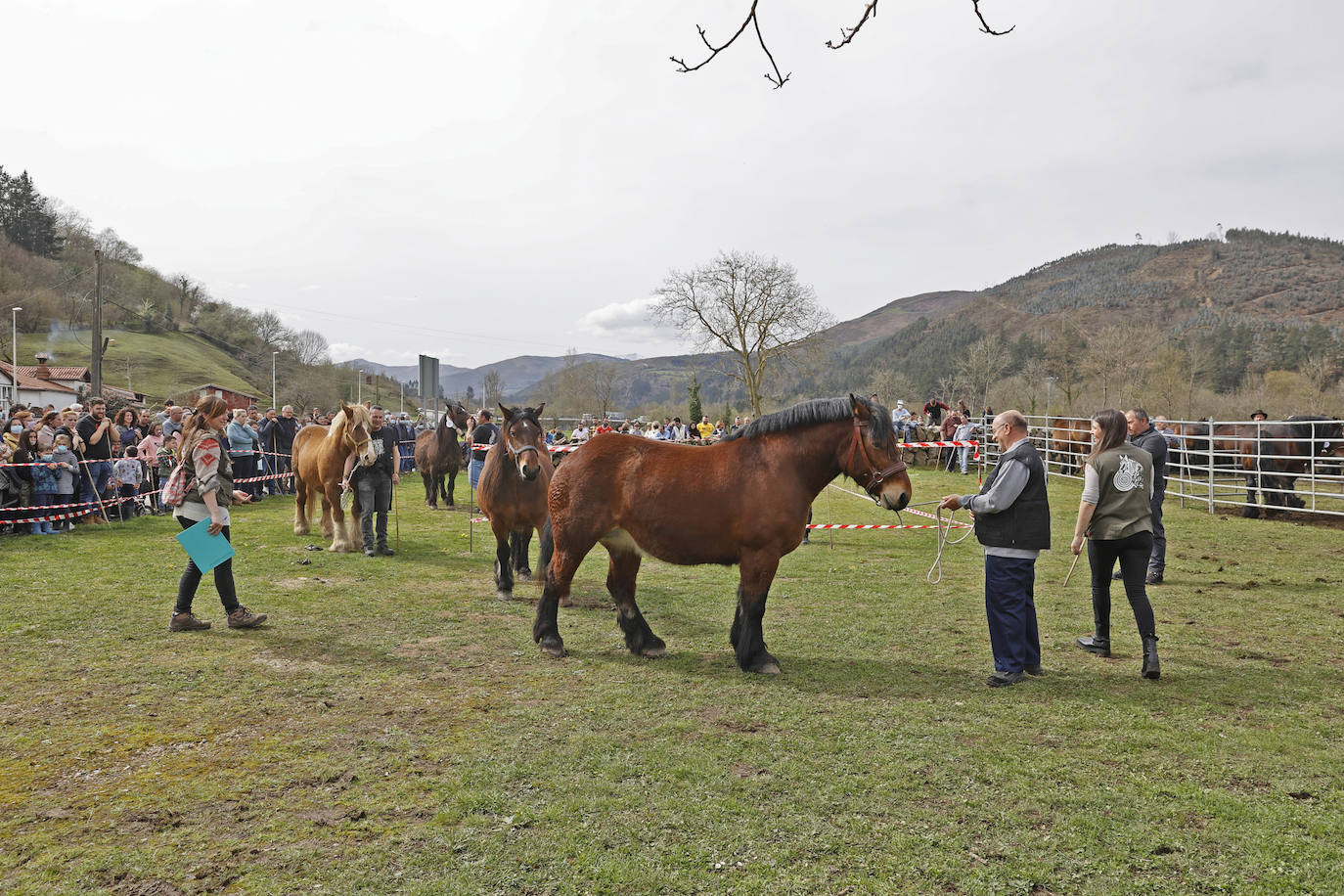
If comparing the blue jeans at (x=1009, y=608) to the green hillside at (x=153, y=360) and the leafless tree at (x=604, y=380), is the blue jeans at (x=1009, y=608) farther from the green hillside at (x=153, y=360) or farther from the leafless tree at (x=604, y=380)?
the green hillside at (x=153, y=360)

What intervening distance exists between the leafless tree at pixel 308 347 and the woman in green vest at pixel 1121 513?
94.2 m

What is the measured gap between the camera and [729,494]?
18.2 ft

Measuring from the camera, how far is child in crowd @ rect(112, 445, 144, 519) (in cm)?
1338

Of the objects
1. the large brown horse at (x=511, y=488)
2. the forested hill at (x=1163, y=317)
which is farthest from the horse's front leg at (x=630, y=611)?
the forested hill at (x=1163, y=317)

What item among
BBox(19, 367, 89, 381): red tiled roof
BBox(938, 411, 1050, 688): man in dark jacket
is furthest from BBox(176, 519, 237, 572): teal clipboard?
BBox(19, 367, 89, 381): red tiled roof

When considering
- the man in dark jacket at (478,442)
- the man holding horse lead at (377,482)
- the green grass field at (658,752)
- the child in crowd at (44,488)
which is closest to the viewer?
the green grass field at (658,752)

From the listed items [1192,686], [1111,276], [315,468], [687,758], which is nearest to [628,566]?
[687,758]

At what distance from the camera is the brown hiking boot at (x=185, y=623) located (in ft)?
20.8

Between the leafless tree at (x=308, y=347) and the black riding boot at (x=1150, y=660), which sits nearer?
the black riding boot at (x=1150, y=660)

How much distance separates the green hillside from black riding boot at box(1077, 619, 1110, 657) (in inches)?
3238

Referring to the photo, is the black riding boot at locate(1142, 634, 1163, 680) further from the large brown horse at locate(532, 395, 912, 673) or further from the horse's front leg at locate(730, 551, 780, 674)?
the horse's front leg at locate(730, 551, 780, 674)

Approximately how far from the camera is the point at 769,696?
4.95 meters

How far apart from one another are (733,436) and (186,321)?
111 meters

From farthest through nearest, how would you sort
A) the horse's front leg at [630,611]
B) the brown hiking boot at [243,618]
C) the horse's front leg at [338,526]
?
the horse's front leg at [338,526]
the brown hiking boot at [243,618]
the horse's front leg at [630,611]
